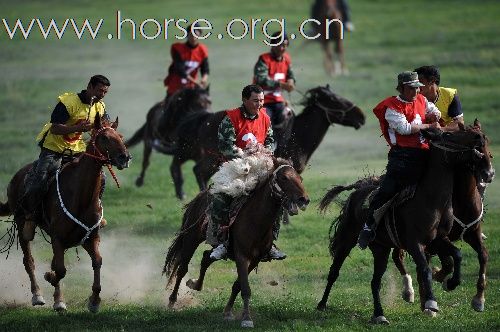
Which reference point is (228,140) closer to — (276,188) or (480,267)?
(276,188)

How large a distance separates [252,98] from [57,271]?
3128 mm

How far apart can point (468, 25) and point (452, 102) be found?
106 ft

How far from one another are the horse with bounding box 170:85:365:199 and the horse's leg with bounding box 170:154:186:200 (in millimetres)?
325

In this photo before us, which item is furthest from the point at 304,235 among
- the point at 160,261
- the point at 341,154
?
the point at 341,154

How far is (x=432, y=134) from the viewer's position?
1301 centimetres

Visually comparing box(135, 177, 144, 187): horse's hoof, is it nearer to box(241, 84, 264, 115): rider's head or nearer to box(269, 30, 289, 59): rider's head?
box(269, 30, 289, 59): rider's head

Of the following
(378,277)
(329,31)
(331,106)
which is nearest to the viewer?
(378,277)

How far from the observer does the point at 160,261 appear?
1814 centimetres

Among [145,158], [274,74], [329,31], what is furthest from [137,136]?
[329,31]

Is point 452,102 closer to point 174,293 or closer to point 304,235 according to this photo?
point 174,293

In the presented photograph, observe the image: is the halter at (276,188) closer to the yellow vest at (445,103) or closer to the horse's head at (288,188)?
the horse's head at (288,188)

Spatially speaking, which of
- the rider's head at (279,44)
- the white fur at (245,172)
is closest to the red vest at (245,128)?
the white fur at (245,172)

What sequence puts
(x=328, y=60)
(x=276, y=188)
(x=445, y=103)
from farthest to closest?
(x=328, y=60), (x=445, y=103), (x=276, y=188)

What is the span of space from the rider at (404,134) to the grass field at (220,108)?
5.32ft
